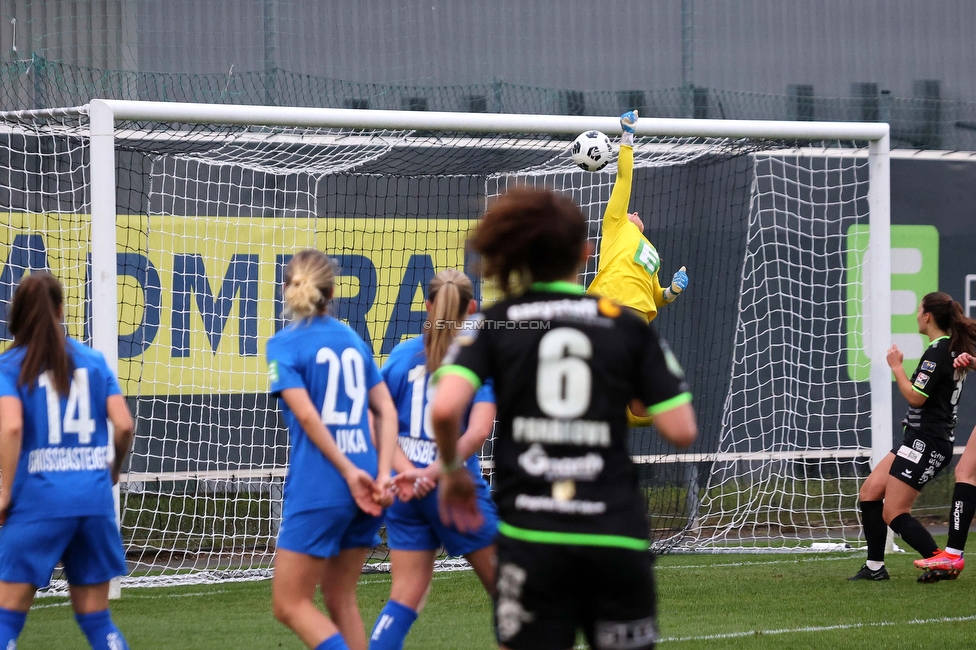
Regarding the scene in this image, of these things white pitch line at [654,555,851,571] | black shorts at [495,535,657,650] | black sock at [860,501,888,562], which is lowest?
white pitch line at [654,555,851,571]

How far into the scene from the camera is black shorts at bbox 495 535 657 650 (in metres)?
2.61

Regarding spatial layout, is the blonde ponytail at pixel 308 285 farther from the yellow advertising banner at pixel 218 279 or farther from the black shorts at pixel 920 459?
the yellow advertising banner at pixel 218 279

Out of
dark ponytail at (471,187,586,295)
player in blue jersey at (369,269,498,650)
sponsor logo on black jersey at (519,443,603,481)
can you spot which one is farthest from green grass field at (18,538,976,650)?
dark ponytail at (471,187,586,295)

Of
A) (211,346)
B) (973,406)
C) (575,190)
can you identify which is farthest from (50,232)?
(973,406)

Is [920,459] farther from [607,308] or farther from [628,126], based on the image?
[607,308]

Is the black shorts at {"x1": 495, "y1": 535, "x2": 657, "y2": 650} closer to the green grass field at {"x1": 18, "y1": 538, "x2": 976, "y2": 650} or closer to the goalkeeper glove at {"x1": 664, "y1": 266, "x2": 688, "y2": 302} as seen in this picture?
the green grass field at {"x1": 18, "y1": 538, "x2": 976, "y2": 650}

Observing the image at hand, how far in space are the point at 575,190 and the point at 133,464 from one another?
15.3 feet

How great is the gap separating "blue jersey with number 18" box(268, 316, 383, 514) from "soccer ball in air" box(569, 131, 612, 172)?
3.76m

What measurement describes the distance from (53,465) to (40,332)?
48 centimetres

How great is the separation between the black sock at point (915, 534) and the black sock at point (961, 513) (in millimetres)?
169

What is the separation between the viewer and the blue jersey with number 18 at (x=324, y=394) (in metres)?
3.82

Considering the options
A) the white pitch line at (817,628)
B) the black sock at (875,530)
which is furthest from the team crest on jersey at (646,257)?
the white pitch line at (817,628)

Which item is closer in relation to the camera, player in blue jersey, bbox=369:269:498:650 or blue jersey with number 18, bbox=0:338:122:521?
blue jersey with number 18, bbox=0:338:122:521

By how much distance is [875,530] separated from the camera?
7.40 m
